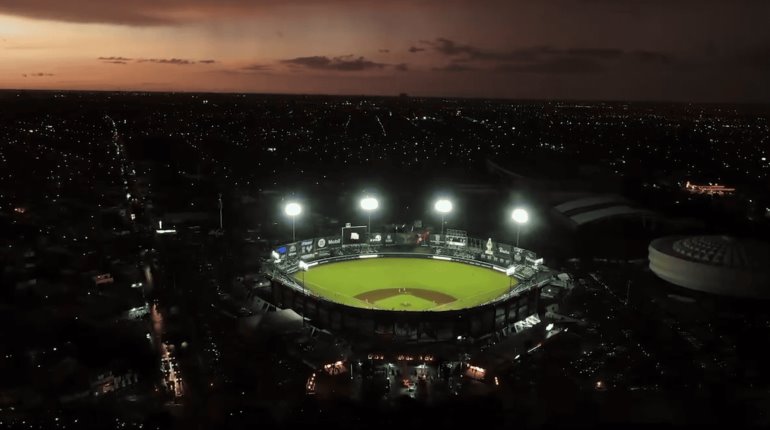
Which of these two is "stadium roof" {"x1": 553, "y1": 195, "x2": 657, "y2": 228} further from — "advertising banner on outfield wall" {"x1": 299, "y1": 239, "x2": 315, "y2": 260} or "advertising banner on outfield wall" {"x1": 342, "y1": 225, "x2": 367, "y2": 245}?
"advertising banner on outfield wall" {"x1": 299, "y1": 239, "x2": 315, "y2": 260}

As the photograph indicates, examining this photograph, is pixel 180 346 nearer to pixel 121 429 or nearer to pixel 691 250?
pixel 121 429

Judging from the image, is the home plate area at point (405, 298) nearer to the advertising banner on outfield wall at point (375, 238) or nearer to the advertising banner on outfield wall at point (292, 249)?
the advertising banner on outfield wall at point (292, 249)

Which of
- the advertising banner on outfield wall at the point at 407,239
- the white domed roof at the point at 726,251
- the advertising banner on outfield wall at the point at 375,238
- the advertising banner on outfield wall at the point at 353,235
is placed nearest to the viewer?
the white domed roof at the point at 726,251

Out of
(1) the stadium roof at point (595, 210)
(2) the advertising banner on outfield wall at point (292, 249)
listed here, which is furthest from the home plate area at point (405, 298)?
(1) the stadium roof at point (595, 210)

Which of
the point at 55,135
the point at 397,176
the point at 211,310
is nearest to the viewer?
the point at 211,310

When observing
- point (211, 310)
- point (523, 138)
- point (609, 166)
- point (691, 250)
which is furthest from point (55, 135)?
point (691, 250)

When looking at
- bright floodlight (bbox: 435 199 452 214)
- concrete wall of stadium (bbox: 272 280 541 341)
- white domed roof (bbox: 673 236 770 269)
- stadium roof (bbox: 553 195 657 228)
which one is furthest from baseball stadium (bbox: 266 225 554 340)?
stadium roof (bbox: 553 195 657 228)
